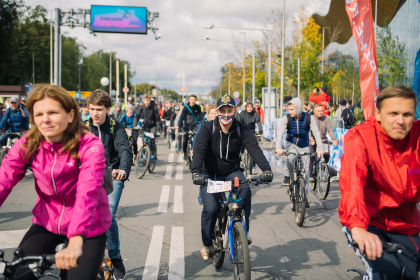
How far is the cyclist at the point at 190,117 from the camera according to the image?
12.5 m

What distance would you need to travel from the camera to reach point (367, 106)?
617 cm

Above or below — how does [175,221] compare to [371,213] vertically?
below

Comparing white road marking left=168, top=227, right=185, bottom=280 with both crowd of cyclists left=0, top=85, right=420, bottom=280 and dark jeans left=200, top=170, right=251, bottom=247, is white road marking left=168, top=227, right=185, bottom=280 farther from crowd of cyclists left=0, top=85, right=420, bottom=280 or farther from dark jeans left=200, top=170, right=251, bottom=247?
crowd of cyclists left=0, top=85, right=420, bottom=280

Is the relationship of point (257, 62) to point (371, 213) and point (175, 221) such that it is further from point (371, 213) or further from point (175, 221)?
point (371, 213)

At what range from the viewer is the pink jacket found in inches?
91.4

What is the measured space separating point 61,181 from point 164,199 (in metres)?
5.94

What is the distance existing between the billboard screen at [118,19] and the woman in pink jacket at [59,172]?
2348 centimetres

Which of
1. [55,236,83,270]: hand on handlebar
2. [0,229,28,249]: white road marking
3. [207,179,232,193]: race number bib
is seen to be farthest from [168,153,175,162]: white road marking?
[55,236,83,270]: hand on handlebar

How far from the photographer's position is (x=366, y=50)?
20.2 feet

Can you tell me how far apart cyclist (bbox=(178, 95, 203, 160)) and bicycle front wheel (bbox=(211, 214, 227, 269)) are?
26.8 ft

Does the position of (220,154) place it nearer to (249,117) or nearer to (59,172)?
(59,172)

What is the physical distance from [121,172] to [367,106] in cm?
400

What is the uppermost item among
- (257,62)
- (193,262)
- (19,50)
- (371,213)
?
(19,50)

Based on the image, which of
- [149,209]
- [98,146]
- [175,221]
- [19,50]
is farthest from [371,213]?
[19,50]
